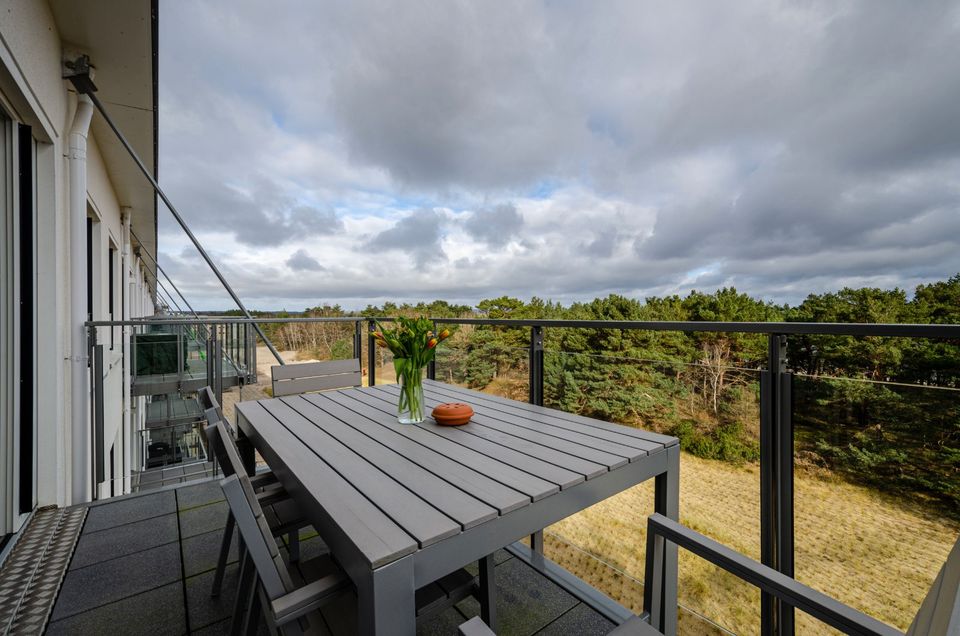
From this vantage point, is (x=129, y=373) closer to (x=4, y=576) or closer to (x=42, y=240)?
(x=42, y=240)

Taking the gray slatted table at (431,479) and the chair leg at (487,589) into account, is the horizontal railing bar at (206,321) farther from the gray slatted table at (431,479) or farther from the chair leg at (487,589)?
the chair leg at (487,589)

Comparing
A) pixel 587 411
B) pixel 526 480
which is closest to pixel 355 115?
pixel 587 411

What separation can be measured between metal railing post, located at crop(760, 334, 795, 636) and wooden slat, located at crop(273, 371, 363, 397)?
224 centimetres

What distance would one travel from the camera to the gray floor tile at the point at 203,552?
203 cm

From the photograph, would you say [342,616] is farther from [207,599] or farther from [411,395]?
[207,599]

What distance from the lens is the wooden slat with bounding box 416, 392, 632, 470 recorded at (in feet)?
4.32

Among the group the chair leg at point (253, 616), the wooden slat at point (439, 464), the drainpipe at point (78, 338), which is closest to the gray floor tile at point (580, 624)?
the wooden slat at point (439, 464)

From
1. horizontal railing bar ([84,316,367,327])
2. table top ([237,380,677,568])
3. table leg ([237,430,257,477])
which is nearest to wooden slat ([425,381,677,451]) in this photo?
table top ([237,380,677,568])

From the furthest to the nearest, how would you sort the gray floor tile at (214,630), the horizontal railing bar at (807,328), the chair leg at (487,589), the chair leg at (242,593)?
the gray floor tile at (214,630), the chair leg at (487,589), the chair leg at (242,593), the horizontal railing bar at (807,328)

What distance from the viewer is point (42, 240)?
2.57 m

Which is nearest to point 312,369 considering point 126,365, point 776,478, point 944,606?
point 776,478

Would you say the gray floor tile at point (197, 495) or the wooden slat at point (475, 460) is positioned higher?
the wooden slat at point (475, 460)

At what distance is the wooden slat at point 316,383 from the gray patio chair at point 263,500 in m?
0.53

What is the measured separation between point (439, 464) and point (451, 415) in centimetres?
42
